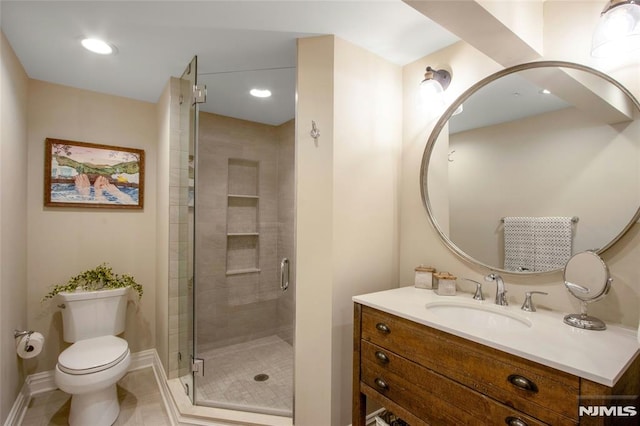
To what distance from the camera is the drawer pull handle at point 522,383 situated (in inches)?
36.9

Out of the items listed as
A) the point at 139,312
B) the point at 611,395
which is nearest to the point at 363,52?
the point at 611,395

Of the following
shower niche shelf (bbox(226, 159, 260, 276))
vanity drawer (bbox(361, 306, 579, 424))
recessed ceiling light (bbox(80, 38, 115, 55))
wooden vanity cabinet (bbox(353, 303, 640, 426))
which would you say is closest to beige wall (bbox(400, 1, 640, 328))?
wooden vanity cabinet (bbox(353, 303, 640, 426))

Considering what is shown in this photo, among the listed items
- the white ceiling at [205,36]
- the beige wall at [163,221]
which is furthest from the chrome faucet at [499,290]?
the beige wall at [163,221]

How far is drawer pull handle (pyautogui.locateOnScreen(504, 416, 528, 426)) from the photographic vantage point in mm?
954

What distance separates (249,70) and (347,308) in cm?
177

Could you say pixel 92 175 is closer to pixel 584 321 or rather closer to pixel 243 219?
pixel 243 219

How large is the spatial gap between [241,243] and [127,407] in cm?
147

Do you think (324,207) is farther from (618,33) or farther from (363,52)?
(618,33)

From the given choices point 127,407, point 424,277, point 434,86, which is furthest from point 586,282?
point 127,407

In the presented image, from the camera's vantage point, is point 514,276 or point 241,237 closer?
point 514,276

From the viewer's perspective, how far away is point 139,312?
2676 mm

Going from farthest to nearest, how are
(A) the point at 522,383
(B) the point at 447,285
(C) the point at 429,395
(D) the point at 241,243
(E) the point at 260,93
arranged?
(D) the point at 241,243 → (E) the point at 260,93 → (B) the point at 447,285 → (C) the point at 429,395 → (A) the point at 522,383

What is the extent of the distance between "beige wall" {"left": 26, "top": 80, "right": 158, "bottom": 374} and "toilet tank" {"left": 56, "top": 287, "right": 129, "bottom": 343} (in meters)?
0.29

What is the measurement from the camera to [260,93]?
2.37m
